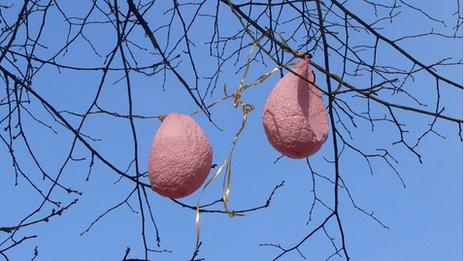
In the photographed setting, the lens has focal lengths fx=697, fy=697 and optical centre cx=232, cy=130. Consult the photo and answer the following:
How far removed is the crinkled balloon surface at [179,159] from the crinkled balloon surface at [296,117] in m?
0.12

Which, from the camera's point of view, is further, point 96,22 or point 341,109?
point 96,22

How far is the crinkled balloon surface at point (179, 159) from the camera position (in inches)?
43.6

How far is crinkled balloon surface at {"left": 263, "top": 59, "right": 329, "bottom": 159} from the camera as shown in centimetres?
111

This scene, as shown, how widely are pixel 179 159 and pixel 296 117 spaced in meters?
0.20

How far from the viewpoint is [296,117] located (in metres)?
1.10

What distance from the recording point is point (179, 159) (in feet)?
3.64

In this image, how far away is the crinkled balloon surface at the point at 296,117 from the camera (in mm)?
1105

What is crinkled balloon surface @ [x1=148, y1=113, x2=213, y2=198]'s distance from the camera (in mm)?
1108

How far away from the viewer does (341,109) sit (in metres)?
1.72

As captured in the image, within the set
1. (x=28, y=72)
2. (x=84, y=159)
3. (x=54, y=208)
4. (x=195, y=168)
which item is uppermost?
(x=28, y=72)

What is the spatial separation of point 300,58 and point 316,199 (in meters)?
0.74

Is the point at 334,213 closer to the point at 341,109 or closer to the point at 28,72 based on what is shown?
the point at 341,109

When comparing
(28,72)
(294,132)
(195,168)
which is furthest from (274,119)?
(28,72)

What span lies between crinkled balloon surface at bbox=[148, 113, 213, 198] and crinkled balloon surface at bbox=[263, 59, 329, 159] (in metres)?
0.12
